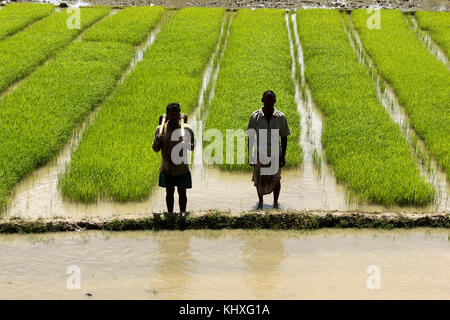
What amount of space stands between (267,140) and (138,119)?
9.17 ft

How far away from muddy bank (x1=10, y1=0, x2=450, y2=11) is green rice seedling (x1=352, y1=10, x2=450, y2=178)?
258 cm

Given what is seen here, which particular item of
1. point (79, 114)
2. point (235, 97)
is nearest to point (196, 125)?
point (235, 97)

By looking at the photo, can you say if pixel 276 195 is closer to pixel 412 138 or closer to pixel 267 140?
pixel 267 140

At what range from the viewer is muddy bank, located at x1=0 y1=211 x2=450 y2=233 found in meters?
4.69

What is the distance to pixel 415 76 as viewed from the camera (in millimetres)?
9164

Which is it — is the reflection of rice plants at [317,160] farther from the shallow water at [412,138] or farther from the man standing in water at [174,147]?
the man standing in water at [174,147]

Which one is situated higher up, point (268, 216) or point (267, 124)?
point (267, 124)

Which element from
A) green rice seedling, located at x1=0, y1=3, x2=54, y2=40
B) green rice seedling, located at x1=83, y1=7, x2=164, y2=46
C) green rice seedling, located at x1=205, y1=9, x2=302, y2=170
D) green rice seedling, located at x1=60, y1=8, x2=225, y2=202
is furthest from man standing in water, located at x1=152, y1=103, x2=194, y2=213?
green rice seedling, located at x1=0, y1=3, x2=54, y2=40

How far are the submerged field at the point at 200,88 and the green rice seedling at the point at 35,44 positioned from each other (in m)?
0.02

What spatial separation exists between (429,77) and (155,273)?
259 inches

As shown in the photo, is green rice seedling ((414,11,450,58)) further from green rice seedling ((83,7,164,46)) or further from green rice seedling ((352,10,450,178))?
green rice seedling ((83,7,164,46))

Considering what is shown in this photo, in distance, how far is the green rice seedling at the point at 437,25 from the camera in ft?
37.9

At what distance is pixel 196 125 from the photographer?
7332 millimetres
